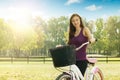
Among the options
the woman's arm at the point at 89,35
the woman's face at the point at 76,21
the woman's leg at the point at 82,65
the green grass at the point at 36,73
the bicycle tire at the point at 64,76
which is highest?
the woman's face at the point at 76,21

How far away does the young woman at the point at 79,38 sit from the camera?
6.73 m

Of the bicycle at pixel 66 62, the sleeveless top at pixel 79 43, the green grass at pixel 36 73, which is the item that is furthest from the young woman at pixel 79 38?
the green grass at pixel 36 73

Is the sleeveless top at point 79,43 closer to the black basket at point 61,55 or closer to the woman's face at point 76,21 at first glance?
the woman's face at point 76,21

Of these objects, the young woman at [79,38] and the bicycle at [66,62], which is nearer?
the bicycle at [66,62]

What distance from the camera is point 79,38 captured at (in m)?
6.77

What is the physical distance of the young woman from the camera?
673 centimetres

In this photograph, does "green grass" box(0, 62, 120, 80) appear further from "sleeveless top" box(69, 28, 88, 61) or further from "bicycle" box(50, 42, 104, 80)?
"bicycle" box(50, 42, 104, 80)

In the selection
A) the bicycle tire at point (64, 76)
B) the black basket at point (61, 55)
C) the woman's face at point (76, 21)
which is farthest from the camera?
the woman's face at point (76, 21)

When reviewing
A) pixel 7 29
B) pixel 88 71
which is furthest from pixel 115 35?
pixel 88 71

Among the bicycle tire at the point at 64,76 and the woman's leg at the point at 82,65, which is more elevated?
the woman's leg at the point at 82,65

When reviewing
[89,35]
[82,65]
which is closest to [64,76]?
[82,65]

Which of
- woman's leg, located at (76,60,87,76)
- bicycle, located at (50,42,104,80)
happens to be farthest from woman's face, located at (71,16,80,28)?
woman's leg, located at (76,60,87,76)

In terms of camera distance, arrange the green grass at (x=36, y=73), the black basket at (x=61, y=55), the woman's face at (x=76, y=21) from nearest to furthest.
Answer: the black basket at (x=61, y=55) < the woman's face at (x=76, y=21) < the green grass at (x=36, y=73)

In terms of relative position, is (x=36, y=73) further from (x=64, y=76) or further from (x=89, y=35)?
(x=64, y=76)
